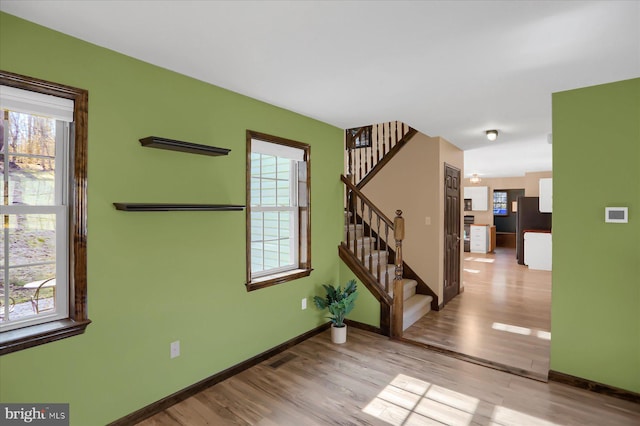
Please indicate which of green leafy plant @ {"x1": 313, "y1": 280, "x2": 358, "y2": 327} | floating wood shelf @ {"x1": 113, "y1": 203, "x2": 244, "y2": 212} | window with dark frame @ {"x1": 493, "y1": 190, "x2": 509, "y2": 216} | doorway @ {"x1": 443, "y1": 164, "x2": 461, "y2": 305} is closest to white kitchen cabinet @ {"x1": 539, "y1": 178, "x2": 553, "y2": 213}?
window with dark frame @ {"x1": 493, "y1": 190, "x2": 509, "y2": 216}

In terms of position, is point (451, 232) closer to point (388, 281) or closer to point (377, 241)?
point (377, 241)

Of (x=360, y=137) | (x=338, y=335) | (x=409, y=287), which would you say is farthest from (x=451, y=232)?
(x=338, y=335)

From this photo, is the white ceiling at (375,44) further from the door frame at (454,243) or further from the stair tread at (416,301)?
the stair tread at (416,301)

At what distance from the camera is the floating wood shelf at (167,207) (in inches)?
86.0

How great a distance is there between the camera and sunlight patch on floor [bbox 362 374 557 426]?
7.70 feet

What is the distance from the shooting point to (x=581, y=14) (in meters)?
1.78

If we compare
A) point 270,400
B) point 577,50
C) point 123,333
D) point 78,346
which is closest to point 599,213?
point 577,50

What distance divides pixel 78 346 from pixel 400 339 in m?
2.98

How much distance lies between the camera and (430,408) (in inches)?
98.2

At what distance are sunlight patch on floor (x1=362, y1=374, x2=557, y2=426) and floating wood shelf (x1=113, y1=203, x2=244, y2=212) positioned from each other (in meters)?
1.87

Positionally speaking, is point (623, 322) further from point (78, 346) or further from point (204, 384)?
point (78, 346)

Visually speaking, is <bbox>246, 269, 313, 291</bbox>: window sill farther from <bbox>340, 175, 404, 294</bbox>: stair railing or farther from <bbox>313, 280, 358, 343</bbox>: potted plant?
<bbox>340, 175, 404, 294</bbox>: stair railing

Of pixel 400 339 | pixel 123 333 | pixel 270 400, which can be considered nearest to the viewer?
pixel 123 333
